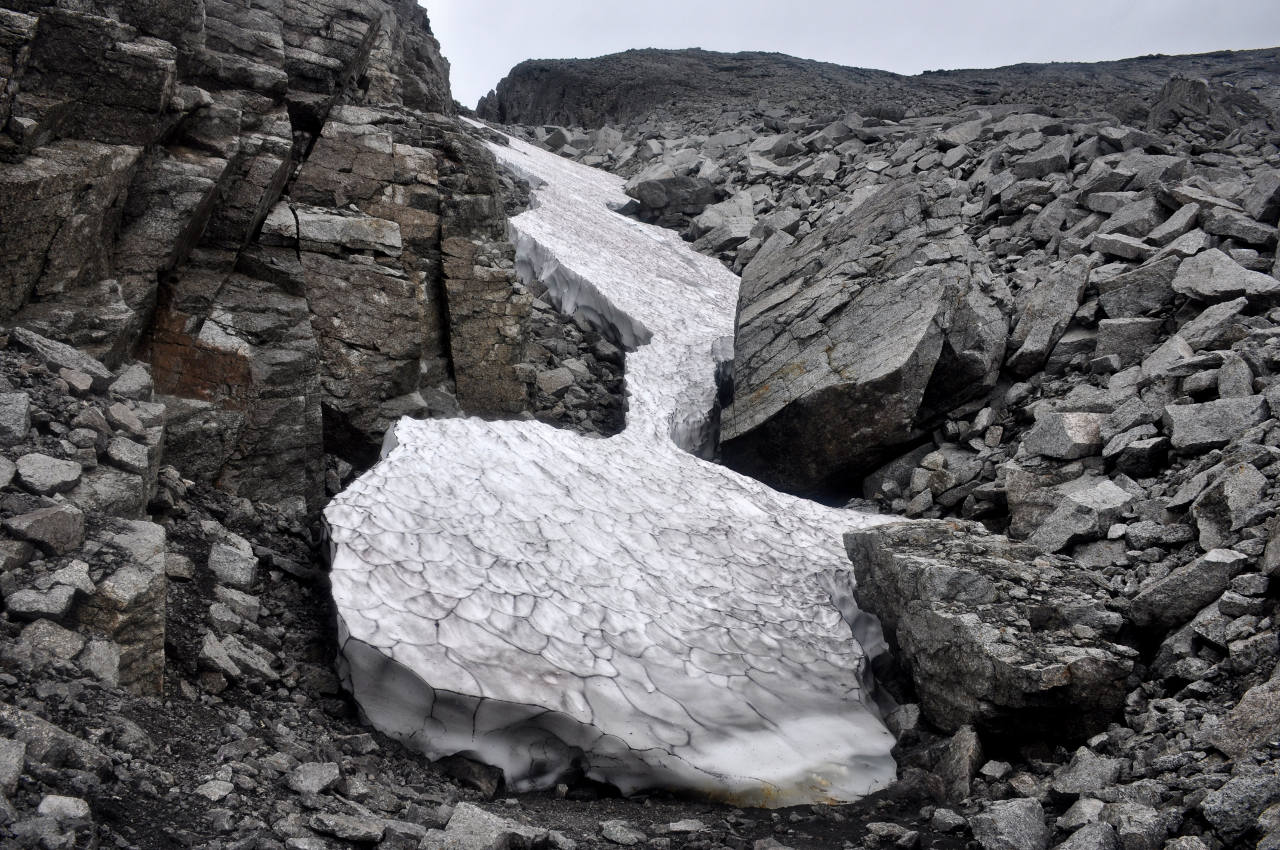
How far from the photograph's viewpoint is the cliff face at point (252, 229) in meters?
6.08

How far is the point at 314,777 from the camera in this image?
4312 mm

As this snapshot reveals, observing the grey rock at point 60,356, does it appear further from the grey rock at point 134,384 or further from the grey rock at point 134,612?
the grey rock at point 134,612

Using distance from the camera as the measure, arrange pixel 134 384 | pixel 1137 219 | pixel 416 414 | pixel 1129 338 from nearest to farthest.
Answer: pixel 134 384 < pixel 416 414 < pixel 1129 338 < pixel 1137 219

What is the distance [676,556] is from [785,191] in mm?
13972

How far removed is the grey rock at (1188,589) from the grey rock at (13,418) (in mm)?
6511

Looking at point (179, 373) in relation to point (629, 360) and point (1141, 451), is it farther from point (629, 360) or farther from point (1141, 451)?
point (1141, 451)

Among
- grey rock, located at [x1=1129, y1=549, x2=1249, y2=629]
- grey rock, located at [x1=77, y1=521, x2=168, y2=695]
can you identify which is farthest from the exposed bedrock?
grey rock, located at [x1=77, y1=521, x2=168, y2=695]

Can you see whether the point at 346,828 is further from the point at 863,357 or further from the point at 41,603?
the point at 863,357

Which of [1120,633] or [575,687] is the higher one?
[1120,633]

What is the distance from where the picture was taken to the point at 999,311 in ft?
33.6

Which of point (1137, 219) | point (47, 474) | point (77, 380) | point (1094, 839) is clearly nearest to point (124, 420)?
point (77, 380)

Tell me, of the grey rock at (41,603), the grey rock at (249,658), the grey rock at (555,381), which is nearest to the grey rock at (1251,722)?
the grey rock at (249,658)

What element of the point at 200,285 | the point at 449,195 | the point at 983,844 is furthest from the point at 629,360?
the point at 983,844

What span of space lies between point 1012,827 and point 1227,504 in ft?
9.37
